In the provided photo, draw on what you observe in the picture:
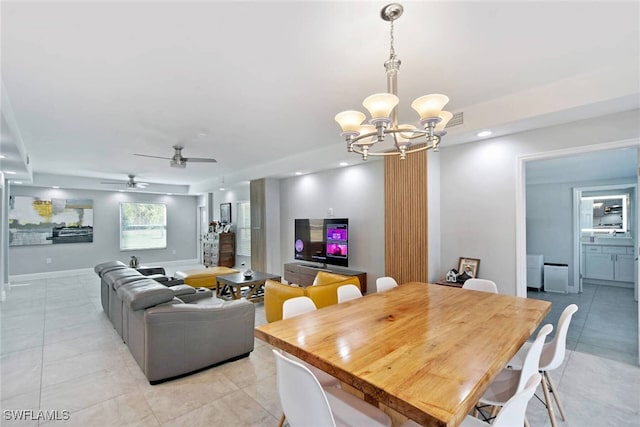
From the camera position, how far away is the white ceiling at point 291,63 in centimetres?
184

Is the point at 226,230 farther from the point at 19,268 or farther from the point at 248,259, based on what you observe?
the point at 19,268

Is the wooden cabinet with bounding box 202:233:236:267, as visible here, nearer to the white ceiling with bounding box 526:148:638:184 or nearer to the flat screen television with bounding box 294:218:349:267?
the flat screen television with bounding box 294:218:349:267

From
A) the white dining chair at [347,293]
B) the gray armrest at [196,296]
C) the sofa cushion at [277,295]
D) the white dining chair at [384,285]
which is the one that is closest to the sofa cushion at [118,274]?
the gray armrest at [196,296]

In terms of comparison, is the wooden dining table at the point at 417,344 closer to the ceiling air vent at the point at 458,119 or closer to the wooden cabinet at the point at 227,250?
the ceiling air vent at the point at 458,119

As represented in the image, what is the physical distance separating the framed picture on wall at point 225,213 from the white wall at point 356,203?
3.17 metres

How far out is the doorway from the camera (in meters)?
3.30

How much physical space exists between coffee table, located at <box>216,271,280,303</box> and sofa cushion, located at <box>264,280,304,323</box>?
3.44ft

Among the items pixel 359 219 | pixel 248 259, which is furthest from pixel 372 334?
pixel 248 259

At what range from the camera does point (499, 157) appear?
12.0ft

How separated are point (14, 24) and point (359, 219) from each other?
4591 mm

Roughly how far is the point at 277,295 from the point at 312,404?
97.6 inches

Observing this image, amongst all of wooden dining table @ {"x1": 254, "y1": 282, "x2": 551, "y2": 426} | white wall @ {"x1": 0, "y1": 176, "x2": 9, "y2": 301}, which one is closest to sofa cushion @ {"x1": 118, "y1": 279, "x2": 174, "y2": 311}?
wooden dining table @ {"x1": 254, "y1": 282, "x2": 551, "y2": 426}

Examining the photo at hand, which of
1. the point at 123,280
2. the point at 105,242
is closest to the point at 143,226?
the point at 105,242

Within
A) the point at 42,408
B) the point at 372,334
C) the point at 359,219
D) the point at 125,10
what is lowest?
the point at 42,408
